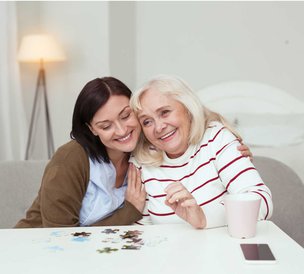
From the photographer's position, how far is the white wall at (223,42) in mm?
3744

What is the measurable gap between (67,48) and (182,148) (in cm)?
244

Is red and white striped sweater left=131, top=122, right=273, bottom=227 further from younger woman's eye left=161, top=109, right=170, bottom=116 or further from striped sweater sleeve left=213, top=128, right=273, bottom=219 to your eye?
younger woman's eye left=161, top=109, right=170, bottom=116

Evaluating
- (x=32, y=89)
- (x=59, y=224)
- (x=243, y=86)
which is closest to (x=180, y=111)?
(x=59, y=224)

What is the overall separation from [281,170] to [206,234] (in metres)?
1.25

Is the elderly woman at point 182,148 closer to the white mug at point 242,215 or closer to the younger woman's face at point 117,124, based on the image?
the younger woman's face at point 117,124

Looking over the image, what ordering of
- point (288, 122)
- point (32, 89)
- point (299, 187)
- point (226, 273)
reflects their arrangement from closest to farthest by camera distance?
point (226, 273) < point (299, 187) < point (288, 122) < point (32, 89)

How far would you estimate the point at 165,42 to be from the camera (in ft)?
13.0

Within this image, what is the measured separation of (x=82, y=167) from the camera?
179 cm

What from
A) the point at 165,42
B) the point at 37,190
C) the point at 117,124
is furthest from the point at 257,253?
the point at 165,42

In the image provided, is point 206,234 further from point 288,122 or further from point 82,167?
point 288,122

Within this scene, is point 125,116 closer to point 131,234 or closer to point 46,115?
point 131,234

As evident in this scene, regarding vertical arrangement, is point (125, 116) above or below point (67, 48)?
below

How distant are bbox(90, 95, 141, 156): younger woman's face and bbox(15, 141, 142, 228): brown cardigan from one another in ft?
0.35

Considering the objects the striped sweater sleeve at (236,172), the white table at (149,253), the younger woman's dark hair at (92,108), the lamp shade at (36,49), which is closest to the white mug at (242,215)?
the white table at (149,253)
